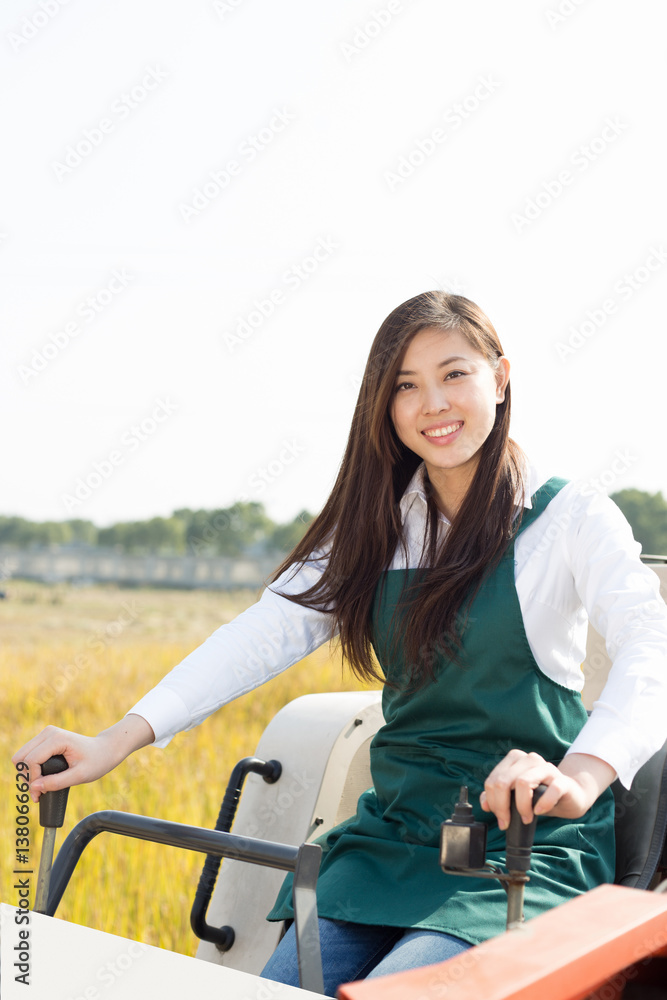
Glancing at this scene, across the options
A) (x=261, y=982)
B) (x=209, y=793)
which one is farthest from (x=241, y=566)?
(x=261, y=982)

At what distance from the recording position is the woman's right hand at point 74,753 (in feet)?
4.84

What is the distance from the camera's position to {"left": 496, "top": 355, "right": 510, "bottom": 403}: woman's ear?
186 centimetres

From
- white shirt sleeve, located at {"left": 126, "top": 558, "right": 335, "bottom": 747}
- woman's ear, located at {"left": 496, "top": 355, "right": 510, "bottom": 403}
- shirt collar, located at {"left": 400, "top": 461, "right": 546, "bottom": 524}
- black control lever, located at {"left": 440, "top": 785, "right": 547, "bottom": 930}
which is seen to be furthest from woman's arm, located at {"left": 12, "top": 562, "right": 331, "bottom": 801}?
black control lever, located at {"left": 440, "top": 785, "right": 547, "bottom": 930}

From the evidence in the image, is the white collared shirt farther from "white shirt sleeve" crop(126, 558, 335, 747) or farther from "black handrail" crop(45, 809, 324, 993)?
"black handrail" crop(45, 809, 324, 993)

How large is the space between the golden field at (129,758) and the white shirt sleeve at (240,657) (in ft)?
1.14

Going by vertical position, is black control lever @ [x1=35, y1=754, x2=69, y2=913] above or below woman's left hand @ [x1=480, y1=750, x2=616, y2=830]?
below

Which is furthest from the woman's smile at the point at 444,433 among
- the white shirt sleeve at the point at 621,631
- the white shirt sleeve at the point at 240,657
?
the white shirt sleeve at the point at 240,657

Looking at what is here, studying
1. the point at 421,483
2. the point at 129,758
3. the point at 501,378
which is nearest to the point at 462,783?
the point at 421,483

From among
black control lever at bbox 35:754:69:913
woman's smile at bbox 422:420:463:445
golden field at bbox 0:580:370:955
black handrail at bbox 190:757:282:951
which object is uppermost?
woman's smile at bbox 422:420:463:445

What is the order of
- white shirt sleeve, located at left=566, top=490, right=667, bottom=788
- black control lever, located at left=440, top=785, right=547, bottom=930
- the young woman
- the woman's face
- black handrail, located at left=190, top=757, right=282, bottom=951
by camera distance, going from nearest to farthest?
black control lever, located at left=440, top=785, right=547, bottom=930 < white shirt sleeve, located at left=566, top=490, right=667, bottom=788 < the young woman < the woman's face < black handrail, located at left=190, top=757, right=282, bottom=951

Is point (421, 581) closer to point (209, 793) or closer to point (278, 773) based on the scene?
point (278, 773)

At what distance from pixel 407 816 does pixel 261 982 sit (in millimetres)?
659

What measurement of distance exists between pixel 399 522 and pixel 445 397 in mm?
288

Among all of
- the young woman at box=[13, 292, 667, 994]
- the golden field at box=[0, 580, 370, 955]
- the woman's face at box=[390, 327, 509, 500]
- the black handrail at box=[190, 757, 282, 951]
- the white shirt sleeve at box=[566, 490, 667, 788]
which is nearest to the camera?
the white shirt sleeve at box=[566, 490, 667, 788]
